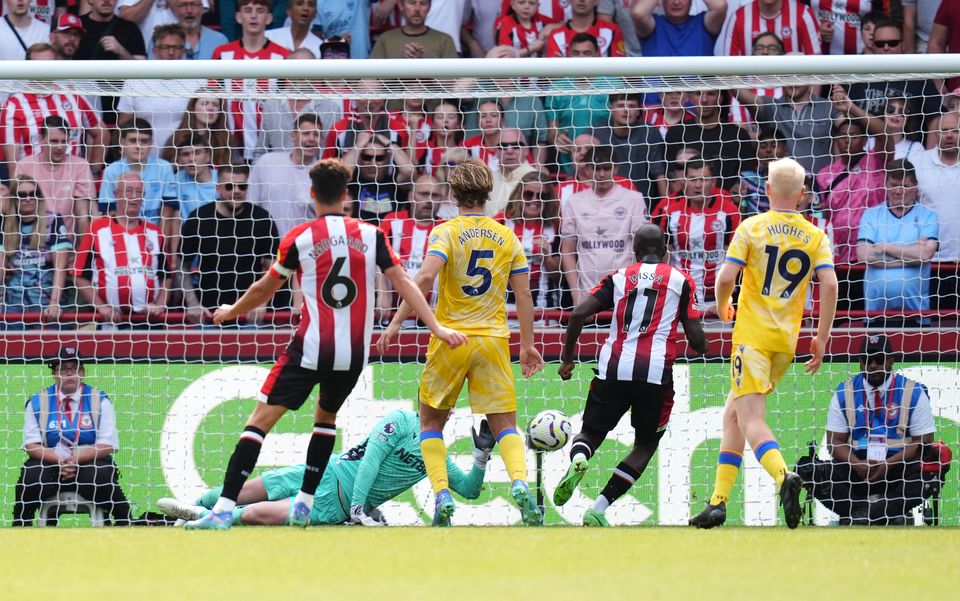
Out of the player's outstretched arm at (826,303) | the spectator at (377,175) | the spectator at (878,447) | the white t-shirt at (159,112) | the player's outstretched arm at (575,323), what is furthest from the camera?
the white t-shirt at (159,112)

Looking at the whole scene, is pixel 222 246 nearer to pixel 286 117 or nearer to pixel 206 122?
pixel 206 122

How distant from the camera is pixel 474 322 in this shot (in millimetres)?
7621

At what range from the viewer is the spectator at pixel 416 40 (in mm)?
12156

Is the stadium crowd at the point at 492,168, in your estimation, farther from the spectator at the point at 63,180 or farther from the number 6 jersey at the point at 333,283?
the number 6 jersey at the point at 333,283

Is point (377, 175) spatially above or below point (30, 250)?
above

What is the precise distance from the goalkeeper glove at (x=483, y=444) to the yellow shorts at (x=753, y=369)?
1.60 m

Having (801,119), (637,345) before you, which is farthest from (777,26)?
(637,345)

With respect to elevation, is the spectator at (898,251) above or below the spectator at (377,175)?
below

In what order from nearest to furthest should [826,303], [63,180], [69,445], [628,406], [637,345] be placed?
[826,303] → [637,345] → [628,406] → [69,445] → [63,180]

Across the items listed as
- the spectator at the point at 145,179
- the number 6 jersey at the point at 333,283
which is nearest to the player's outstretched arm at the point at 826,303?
the number 6 jersey at the point at 333,283

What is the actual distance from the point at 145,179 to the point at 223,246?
3.08 ft

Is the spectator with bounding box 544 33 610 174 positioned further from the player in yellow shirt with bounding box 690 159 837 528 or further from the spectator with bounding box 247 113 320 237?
the player in yellow shirt with bounding box 690 159 837 528

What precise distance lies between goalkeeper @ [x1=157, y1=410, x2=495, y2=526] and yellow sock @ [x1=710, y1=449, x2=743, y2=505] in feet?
4.78

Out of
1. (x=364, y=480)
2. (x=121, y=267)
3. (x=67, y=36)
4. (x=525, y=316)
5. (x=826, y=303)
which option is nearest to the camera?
(x=826, y=303)
